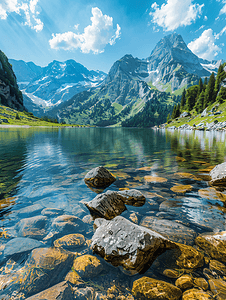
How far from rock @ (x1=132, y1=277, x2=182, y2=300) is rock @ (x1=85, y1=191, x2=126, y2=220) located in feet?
13.6

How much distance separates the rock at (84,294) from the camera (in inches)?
176

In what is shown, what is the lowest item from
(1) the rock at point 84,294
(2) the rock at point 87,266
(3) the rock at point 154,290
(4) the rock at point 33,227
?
(4) the rock at point 33,227

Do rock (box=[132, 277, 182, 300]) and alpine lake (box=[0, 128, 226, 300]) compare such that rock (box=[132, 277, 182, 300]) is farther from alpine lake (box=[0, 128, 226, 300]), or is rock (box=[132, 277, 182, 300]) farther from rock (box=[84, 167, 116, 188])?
rock (box=[84, 167, 116, 188])

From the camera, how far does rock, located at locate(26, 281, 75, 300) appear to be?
4367mm

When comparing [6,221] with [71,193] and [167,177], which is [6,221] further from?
[167,177]

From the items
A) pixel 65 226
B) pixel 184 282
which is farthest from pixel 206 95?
pixel 65 226

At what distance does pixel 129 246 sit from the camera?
5.60 m

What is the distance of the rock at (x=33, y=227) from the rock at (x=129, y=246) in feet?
10.5

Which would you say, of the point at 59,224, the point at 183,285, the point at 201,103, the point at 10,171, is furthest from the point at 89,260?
the point at 201,103

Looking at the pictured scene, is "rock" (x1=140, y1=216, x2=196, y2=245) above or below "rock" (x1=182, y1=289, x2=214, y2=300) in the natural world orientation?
below

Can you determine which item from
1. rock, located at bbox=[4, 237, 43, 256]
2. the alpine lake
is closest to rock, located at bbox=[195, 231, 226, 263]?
the alpine lake

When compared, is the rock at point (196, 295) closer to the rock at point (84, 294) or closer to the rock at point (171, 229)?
the rock at point (171, 229)

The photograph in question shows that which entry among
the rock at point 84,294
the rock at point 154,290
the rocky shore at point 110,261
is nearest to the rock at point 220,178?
the rocky shore at point 110,261

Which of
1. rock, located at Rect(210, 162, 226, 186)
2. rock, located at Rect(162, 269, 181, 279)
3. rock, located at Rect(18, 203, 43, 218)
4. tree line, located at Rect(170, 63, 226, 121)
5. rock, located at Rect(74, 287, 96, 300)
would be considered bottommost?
rock, located at Rect(18, 203, 43, 218)
